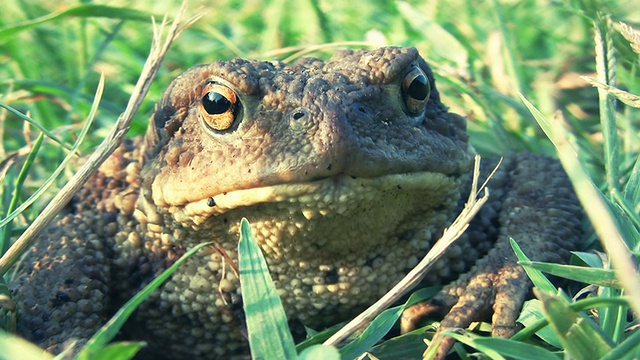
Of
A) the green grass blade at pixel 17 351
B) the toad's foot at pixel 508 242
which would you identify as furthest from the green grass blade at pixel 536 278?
the green grass blade at pixel 17 351

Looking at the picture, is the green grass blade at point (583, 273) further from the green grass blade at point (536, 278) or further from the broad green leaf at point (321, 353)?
the broad green leaf at point (321, 353)

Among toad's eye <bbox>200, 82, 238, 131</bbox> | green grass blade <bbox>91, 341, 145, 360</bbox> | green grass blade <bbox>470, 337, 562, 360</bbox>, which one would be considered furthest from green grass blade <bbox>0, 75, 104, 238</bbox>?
green grass blade <bbox>470, 337, 562, 360</bbox>

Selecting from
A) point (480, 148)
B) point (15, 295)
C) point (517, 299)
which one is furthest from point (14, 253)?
point (480, 148)

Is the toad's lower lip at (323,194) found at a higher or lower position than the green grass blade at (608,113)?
lower

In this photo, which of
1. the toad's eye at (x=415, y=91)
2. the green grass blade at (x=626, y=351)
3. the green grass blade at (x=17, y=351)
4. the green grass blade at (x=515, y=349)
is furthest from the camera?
the toad's eye at (x=415, y=91)

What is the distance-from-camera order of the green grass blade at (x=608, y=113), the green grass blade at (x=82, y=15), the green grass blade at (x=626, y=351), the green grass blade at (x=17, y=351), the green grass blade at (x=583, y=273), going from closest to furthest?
the green grass blade at (x=17, y=351) < the green grass blade at (x=626, y=351) < the green grass blade at (x=583, y=273) < the green grass blade at (x=608, y=113) < the green grass blade at (x=82, y=15)

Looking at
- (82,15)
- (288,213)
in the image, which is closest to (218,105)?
(288,213)

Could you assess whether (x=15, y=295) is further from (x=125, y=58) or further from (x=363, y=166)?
(x=125, y=58)

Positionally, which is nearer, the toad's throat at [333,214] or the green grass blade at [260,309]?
the green grass blade at [260,309]

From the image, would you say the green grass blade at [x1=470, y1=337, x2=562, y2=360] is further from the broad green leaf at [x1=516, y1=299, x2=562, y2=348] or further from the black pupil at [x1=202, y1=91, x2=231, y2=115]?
the black pupil at [x1=202, y1=91, x2=231, y2=115]
